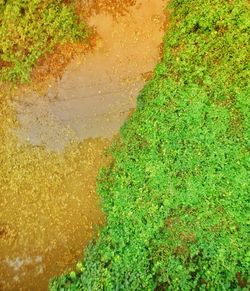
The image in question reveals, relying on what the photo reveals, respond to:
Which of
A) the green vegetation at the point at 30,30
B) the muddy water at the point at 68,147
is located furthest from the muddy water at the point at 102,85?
the green vegetation at the point at 30,30

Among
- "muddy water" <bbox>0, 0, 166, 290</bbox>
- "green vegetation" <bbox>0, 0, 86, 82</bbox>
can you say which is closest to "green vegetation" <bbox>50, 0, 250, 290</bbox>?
"muddy water" <bbox>0, 0, 166, 290</bbox>

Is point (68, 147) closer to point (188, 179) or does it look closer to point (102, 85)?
point (102, 85)

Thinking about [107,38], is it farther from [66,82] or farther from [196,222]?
[196,222]

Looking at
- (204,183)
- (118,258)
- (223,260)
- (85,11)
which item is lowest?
(223,260)

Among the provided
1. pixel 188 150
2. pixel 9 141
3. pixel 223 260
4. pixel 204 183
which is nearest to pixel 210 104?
pixel 188 150

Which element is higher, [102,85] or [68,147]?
[102,85]

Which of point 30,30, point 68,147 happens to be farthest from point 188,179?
point 30,30
